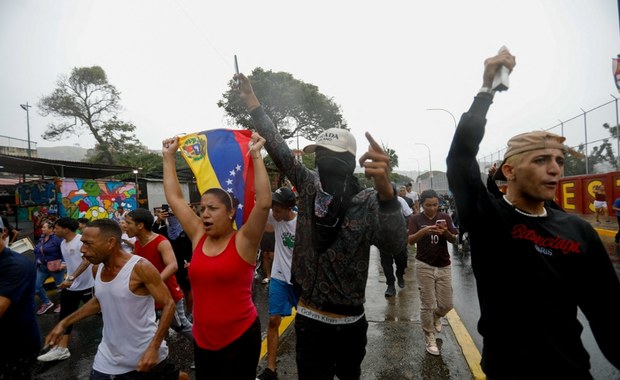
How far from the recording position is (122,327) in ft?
7.99

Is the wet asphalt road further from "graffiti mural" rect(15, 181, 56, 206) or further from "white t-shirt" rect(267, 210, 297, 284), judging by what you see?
"graffiti mural" rect(15, 181, 56, 206)

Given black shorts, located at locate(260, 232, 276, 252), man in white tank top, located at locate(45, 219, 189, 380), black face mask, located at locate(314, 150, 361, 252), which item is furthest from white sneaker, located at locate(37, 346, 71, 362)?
black face mask, located at locate(314, 150, 361, 252)

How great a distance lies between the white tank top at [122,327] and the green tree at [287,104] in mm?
29061

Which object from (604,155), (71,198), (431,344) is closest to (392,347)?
(431,344)

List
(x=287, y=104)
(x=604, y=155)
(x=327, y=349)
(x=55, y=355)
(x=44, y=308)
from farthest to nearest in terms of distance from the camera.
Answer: (x=287, y=104) → (x=604, y=155) → (x=44, y=308) → (x=55, y=355) → (x=327, y=349)

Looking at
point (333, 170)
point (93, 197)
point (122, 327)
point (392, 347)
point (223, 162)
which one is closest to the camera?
point (333, 170)

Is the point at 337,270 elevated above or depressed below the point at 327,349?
above

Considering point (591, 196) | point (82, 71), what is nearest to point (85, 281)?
point (591, 196)

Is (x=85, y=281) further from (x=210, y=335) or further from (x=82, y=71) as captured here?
(x=82, y=71)

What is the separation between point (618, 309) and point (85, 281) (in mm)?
5339

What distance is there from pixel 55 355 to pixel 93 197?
10.9 metres

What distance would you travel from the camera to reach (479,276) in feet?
5.28

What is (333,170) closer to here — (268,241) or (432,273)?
(432,273)

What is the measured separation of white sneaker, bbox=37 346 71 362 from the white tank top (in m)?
2.34
